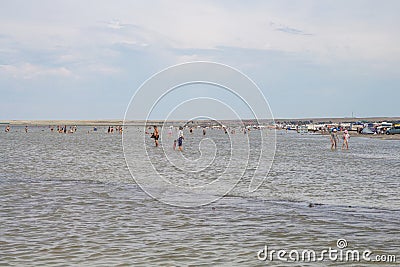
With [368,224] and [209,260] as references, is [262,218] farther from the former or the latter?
[209,260]

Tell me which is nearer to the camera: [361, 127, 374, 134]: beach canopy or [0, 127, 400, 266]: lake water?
[0, 127, 400, 266]: lake water

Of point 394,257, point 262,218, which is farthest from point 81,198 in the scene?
point 394,257

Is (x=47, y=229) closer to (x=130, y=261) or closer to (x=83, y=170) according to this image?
(x=130, y=261)

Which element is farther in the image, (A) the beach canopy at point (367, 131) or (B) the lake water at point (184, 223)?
(A) the beach canopy at point (367, 131)

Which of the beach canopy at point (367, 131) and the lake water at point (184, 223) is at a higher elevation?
the beach canopy at point (367, 131)

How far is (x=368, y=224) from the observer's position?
12.7 meters

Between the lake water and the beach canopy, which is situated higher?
the beach canopy

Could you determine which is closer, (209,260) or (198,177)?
(209,260)

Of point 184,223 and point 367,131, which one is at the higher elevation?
point 367,131

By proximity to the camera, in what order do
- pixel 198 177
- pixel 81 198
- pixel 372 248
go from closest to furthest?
pixel 372 248 < pixel 81 198 < pixel 198 177

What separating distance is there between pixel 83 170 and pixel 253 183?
422 inches

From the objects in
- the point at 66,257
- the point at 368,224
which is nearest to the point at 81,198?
the point at 66,257

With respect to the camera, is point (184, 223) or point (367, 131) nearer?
point (184, 223)

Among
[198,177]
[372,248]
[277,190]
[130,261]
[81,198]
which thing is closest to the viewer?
[130,261]
